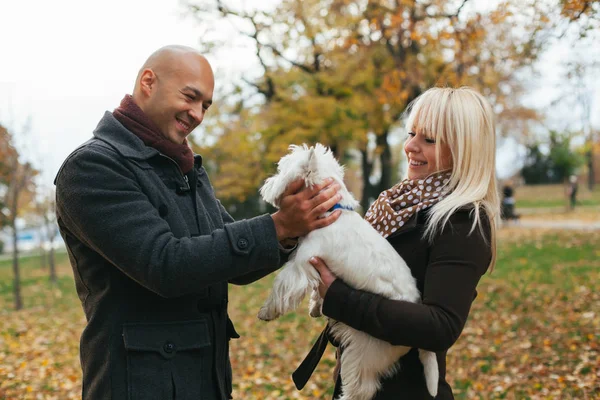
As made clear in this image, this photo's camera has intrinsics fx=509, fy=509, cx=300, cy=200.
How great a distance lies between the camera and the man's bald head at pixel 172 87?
7.61ft

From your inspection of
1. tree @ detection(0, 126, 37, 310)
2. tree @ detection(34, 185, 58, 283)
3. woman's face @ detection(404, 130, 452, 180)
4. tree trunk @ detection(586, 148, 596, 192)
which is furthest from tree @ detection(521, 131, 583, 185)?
woman's face @ detection(404, 130, 452, 180)

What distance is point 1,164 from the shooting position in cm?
1473

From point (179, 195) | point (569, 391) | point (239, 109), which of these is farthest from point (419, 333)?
point (239, 109)

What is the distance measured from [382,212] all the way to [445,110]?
22.7 inches

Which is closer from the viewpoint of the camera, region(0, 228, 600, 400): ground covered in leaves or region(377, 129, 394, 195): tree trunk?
region(0, 228, 600, 400): ground covered in leaves

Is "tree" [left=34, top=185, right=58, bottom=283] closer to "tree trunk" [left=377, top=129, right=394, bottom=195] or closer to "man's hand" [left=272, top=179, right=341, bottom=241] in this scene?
"tree trunk" [left=377, top=129, right=394, bottom=195]

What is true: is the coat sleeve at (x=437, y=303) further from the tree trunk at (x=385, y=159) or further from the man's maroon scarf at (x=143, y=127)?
the tree trunk at (x=385, y=159)

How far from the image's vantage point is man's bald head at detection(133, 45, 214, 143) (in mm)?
2320

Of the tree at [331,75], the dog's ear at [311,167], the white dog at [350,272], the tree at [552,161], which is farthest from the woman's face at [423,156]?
Result: the tree at [552,161]

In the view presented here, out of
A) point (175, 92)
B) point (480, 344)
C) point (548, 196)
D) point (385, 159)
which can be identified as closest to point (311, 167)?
point (175, 92)

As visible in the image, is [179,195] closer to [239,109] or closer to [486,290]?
[486,290]

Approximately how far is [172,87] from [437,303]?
1.51 meters

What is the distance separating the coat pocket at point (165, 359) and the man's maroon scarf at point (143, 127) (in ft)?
2.57

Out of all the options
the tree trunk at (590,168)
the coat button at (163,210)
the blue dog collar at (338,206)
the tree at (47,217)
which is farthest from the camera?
the tree trunk at (590,168)
